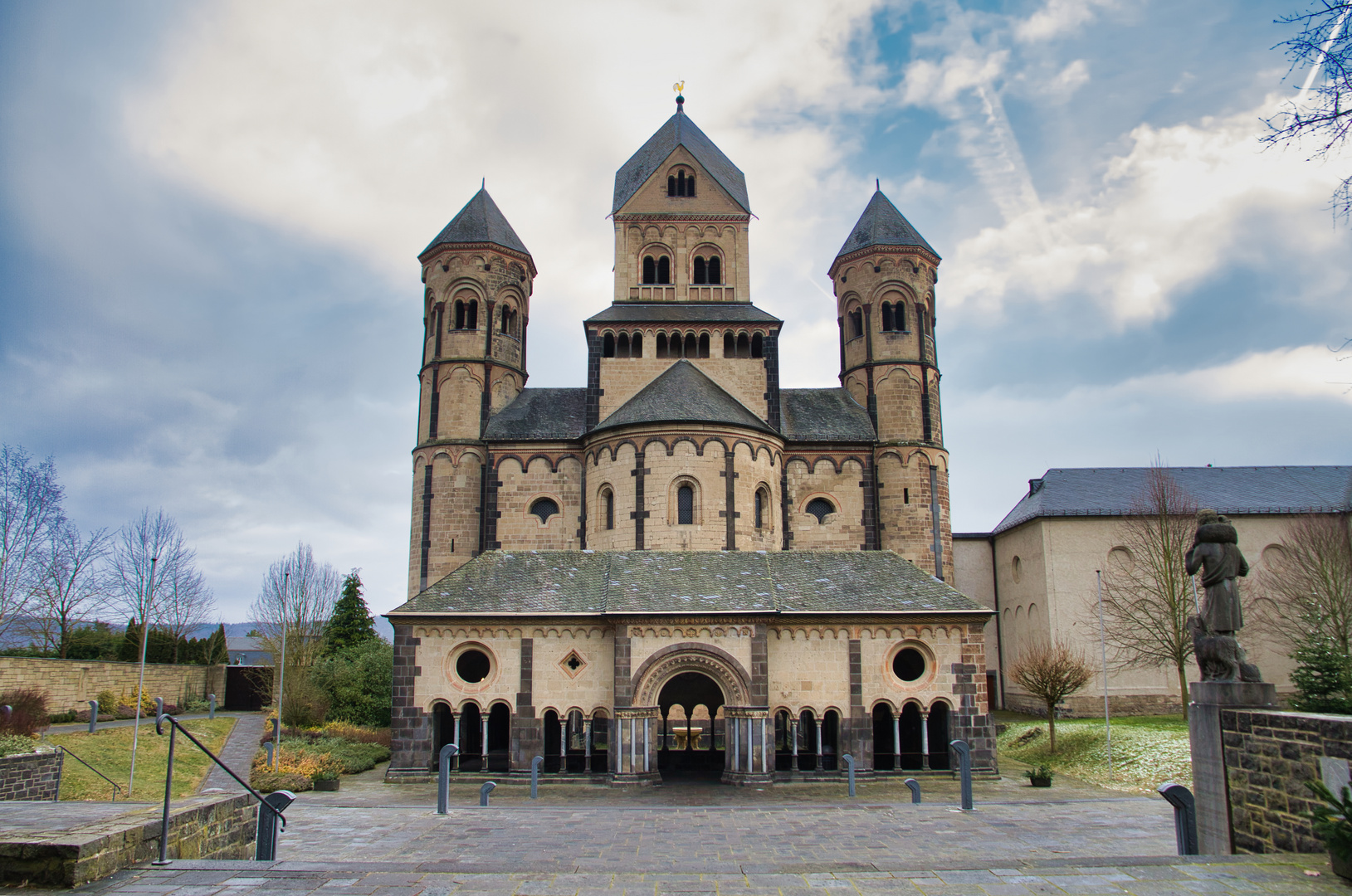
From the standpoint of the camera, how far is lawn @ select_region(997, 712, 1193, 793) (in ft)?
78.7

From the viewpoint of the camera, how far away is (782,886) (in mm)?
10156

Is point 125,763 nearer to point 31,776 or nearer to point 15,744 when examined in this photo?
point 15,744

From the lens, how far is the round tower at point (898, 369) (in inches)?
1373

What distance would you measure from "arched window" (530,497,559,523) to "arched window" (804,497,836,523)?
1042 cm

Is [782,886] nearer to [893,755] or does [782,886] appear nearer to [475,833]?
[475,833]

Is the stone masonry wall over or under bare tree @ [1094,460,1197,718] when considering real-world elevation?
under

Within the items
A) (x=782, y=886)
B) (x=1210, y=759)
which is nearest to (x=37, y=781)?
(x=782, y=886)

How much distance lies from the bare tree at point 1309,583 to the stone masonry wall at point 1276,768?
2488 cm

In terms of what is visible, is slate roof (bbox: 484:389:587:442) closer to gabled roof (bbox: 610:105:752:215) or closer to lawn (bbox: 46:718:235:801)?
gabled roof (bbox: 610:105:752:215)

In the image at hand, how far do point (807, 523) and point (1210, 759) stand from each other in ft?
71.8

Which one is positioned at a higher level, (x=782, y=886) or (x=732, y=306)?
(x=732, y=306)

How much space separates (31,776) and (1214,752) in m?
22.9

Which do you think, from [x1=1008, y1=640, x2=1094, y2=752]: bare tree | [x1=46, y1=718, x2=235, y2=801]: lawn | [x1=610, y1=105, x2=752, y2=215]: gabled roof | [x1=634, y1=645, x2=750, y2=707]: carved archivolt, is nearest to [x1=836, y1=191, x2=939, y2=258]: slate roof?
[x1=610, y1=105, x2=752, y2=215]: gabled roof

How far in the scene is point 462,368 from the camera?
36375mm
